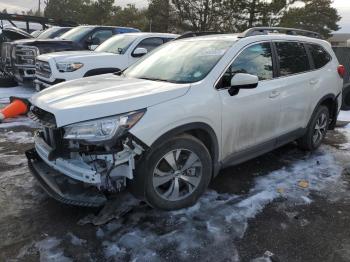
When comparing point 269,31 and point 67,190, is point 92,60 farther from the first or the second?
point 67,190

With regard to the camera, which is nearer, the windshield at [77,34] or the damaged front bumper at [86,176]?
the damaged front bumper at [86,176]

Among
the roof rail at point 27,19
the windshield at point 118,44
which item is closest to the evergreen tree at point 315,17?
the roof rail at point 27,19

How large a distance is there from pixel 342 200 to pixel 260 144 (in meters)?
1.10

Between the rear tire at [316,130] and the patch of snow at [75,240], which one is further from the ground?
the rear tire at [316,130]

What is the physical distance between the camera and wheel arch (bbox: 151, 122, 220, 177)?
3.49 m

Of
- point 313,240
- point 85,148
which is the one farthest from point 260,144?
point 85,148

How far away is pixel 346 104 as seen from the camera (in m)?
9.37

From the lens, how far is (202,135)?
3926 mm

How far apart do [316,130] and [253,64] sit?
2.04 m

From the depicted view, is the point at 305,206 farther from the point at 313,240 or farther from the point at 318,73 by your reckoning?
the point at 318,73

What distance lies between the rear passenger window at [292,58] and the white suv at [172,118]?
1cm

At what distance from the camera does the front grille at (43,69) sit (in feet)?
27.1

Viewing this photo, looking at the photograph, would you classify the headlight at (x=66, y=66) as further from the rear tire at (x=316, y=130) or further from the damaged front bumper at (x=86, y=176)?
the rear tire at (x=316, y=130)

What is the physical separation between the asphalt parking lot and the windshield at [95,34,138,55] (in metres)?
4.78
